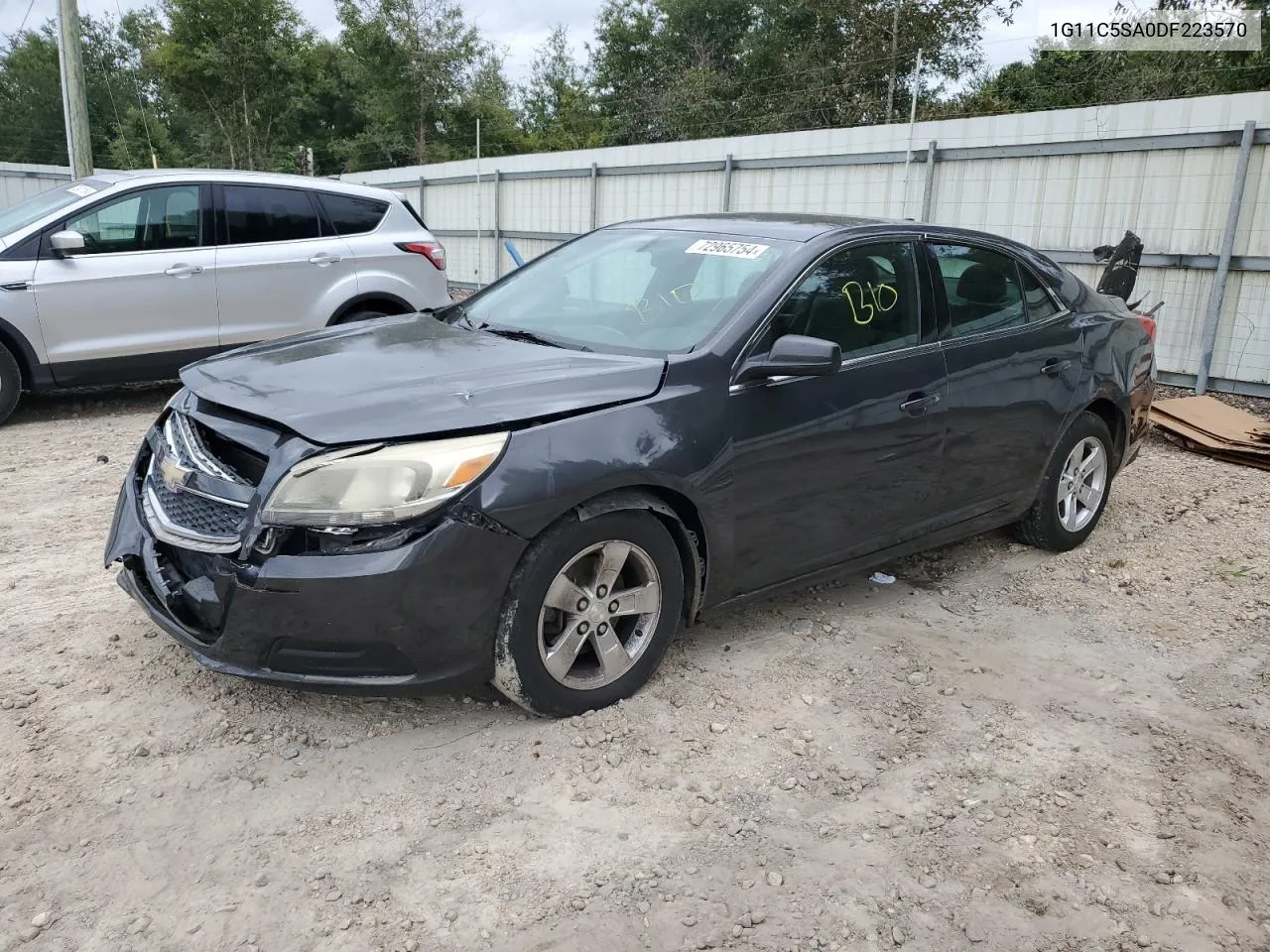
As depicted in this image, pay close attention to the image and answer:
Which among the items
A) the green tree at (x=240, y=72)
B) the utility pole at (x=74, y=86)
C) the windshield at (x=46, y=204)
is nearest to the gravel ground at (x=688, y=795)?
the windshield at (x=46, y=204)

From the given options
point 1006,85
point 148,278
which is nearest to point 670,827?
point 148,278

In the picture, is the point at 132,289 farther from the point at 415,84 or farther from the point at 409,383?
the point at 415,84

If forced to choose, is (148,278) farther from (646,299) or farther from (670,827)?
(670,827)

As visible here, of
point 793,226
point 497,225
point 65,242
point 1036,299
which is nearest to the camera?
point 793,226

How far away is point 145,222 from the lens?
7.08 m

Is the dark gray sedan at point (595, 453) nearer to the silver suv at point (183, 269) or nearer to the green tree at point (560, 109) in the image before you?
the silver suv at point (183, 269)

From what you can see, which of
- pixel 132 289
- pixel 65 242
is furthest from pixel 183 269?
pixel 65 242

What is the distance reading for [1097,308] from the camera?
5062 millimetres

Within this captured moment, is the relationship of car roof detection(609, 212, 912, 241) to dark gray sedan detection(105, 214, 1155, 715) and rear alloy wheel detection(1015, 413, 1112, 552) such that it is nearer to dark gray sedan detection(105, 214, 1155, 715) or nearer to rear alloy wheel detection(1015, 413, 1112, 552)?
dark gray sedan detection(105, 214, 1155, 715)

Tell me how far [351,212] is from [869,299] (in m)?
5.28

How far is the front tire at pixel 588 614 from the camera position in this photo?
9.67 ft

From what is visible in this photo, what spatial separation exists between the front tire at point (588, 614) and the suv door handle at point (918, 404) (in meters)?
1.25

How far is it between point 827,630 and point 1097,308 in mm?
2361

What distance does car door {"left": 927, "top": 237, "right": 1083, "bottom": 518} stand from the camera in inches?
166
